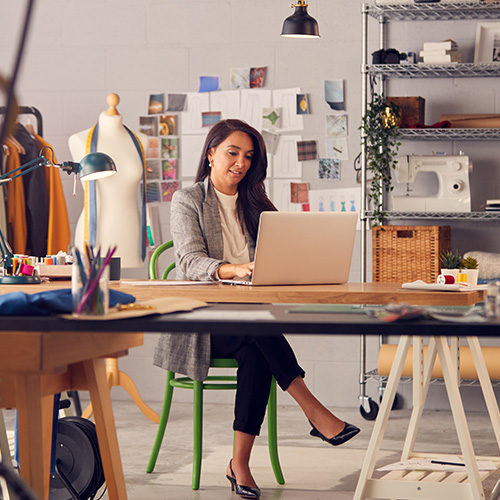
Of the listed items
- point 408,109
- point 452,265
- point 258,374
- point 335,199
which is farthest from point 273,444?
point 408,109

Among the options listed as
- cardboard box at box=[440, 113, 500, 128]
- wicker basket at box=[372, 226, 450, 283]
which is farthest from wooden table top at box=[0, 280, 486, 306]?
cardboard box at box=[440, 113, 500, 128]

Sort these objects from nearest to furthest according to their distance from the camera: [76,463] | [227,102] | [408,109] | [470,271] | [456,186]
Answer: [76,463]
[470,271]
[456,186]
[408,109]
[227,102]

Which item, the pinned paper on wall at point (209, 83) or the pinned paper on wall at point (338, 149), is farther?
the pinned paper on wall at point (209, 83)

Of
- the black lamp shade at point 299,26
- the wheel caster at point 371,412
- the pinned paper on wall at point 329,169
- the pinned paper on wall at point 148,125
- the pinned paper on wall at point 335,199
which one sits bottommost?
the wheel caster at point 371,412

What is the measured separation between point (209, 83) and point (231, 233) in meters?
1.61

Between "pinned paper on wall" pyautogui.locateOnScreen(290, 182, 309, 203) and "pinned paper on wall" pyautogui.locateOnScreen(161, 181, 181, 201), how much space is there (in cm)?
64

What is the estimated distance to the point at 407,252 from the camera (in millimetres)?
3951

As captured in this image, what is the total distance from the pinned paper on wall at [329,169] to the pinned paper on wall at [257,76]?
537mm

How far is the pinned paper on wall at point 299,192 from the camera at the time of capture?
14.5ft

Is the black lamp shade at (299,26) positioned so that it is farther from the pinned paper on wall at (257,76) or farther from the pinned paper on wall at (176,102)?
the pinned paper on wall at (176,102)

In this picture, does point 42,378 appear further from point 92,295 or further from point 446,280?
point 446,280

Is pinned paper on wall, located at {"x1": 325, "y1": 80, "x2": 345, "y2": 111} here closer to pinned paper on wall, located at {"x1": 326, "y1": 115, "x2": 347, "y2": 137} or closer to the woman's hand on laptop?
pinned paper on wall, located at {"x1": 326, "y1": 115, "x2": 347, "y2": 137}

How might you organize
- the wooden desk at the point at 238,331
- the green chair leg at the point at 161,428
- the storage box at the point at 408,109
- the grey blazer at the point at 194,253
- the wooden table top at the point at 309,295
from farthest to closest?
the storage box at the point at 408,109
the green chair leg at the point at 161,428
the grey blazer at the point at 194,253
the wooden table top at the point at 309,295
the wooden desk at the point at 238,331

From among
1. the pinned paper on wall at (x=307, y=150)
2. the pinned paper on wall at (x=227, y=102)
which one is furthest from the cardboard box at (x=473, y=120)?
the pinned paper on wall at (x=227, y=102)
